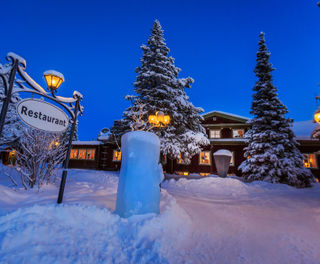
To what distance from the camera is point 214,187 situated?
1062 centimetres

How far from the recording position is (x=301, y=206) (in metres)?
7.21

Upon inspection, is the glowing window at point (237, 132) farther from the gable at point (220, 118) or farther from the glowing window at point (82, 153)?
the glowing window at point (82, 153)

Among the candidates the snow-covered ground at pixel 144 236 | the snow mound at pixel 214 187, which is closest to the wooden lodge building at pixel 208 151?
the snow mound at pixel 214 187

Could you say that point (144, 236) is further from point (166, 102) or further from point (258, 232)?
point (166, 102)

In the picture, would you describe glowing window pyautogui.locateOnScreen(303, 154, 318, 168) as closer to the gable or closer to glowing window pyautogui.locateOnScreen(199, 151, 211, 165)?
the gable

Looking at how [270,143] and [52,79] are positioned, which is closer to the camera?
[52,79]

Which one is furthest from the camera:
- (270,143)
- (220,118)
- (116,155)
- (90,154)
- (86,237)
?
(90,154)

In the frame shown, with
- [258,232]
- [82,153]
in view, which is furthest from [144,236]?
[82,153]

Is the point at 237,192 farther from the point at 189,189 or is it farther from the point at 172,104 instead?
the point at 172,104

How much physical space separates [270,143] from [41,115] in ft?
50.4

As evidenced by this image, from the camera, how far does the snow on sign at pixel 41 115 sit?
11.2ft

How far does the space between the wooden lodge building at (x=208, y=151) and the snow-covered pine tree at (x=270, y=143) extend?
600 centimetres

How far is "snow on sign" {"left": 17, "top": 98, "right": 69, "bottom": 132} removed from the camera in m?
3.43

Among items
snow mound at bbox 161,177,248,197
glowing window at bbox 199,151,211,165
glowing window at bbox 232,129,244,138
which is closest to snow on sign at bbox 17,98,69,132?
snow mound at bbox 161,177,248,197
